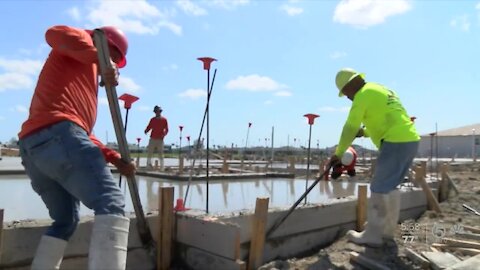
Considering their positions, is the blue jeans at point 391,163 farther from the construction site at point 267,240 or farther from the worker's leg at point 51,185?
the worker's leg at point 51,185

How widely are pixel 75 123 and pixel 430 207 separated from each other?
16.8 feet

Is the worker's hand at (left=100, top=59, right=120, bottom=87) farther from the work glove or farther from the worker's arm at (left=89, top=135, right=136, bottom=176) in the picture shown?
the work glove

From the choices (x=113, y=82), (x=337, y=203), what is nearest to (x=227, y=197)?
(x=337, y=203)

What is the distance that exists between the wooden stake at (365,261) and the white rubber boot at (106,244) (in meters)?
2.08

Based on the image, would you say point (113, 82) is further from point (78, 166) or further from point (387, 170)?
point (387, 170)

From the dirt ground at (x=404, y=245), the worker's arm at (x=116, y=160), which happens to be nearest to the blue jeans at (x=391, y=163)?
the dirt ground at (x=404, y=245)

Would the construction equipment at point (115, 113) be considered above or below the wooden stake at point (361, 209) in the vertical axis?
above

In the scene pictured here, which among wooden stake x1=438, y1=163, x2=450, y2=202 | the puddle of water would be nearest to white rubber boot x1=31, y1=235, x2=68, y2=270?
the puddle of water

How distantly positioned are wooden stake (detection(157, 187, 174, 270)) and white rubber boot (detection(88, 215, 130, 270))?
1043 mm

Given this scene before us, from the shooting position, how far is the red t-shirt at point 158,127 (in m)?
9.58

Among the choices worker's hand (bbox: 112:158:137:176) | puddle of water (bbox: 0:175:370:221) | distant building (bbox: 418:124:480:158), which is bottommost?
puddle of water (bbox: 0:175:370:221)

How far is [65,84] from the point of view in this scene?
2.15m

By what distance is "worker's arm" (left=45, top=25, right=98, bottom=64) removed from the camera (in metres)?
2.08

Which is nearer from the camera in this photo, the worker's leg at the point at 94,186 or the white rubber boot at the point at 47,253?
the worker's leg at the point at 94,186
